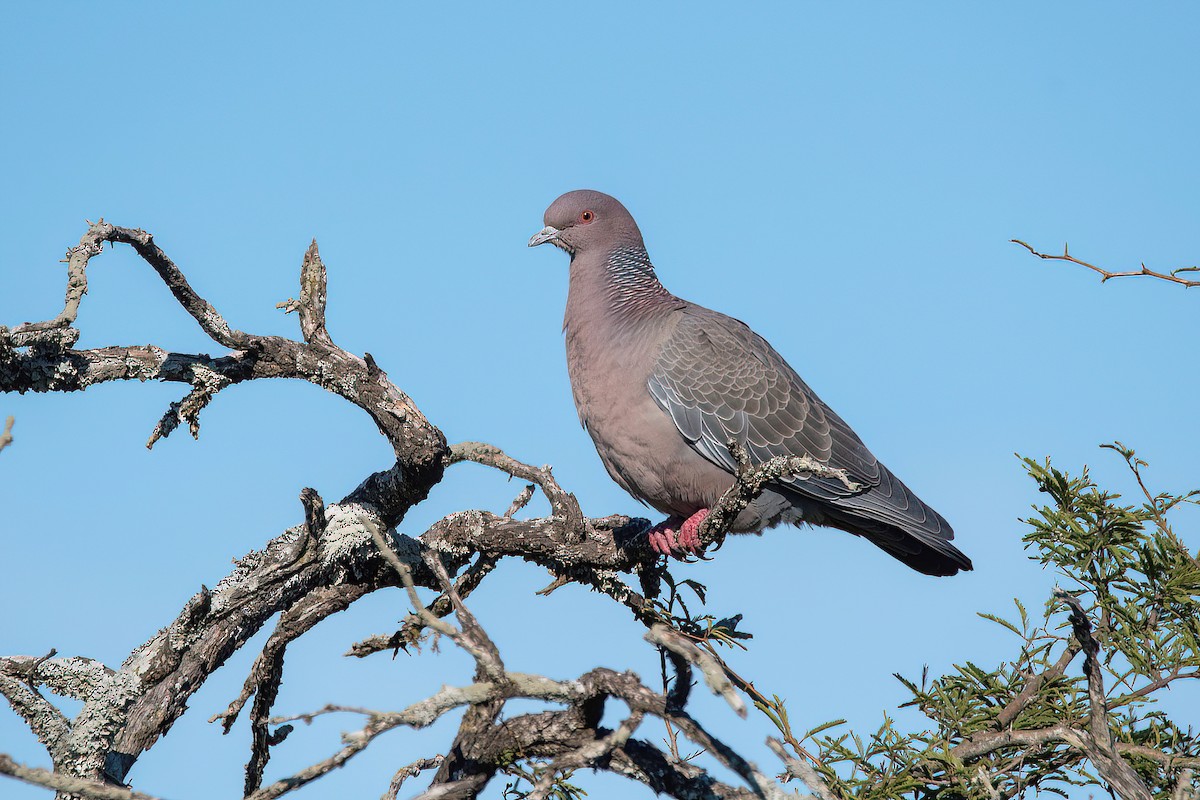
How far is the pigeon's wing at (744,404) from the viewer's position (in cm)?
523

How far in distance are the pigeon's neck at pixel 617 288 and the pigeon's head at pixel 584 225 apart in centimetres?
7

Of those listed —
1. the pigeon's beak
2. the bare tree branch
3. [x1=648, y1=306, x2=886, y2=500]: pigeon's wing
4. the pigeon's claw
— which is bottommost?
the bare tree branch

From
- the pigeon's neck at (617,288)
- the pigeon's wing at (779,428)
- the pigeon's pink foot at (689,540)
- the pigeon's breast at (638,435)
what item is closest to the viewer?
the pigeon's pink foot at (689,540)

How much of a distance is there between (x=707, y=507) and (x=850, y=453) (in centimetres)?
99

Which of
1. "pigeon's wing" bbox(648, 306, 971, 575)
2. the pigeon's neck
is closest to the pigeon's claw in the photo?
"pigeon's wing" bbox(648, 306, 971, 575)

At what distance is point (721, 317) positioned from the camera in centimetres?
581

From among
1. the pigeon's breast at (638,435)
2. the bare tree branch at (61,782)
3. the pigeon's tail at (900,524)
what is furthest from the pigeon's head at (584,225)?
the bare tree branch at (61,782)

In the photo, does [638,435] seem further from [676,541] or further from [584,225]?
[584,225]

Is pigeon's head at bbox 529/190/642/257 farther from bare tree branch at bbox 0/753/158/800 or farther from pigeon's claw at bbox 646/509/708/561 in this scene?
bare tree branch at bbox 0/753/158/800

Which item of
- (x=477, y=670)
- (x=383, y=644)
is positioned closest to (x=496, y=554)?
(x=383, y=644)

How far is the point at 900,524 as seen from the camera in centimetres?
527

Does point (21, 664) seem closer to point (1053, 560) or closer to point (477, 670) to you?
point (477, 670)

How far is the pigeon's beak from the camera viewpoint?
5957 millimetres

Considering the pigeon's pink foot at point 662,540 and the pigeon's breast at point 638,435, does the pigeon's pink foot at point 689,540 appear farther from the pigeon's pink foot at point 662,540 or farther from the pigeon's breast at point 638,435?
the pigeon's breast at point 638,435
